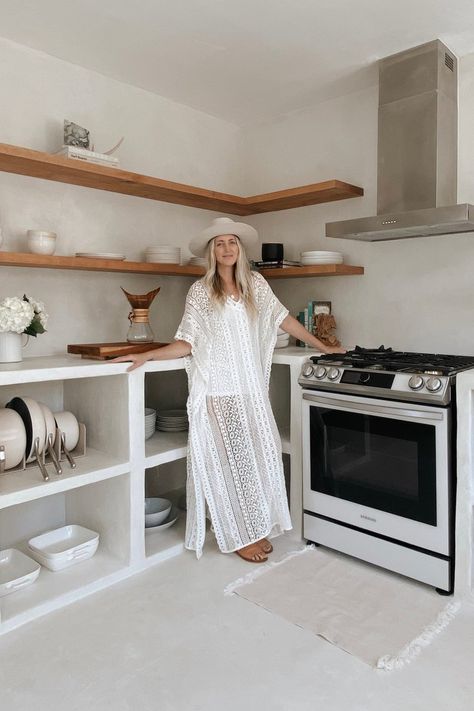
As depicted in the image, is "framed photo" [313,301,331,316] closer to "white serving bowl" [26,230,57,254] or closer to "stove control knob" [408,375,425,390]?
"stove control knob" [408,375,425,390]

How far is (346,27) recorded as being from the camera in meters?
2.42

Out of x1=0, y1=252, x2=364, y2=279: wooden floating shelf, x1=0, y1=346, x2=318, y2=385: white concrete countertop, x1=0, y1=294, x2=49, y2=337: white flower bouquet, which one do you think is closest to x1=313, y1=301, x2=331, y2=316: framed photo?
x1=0, y1=252, x2=364, y2=279: wooden floating shelf

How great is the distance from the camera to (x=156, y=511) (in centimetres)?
290

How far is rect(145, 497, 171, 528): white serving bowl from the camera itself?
9.13 ft

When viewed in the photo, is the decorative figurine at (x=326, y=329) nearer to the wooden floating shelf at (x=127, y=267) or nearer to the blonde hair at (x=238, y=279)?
the wooden floating shelf at (x=127, y=267)

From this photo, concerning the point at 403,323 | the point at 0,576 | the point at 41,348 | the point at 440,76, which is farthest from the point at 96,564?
the point at 440,76

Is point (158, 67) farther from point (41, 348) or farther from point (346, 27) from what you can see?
point (41, 348)

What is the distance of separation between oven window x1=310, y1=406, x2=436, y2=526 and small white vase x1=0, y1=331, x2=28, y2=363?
4.53 feet

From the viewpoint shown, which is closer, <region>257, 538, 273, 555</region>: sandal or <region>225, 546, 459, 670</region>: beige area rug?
<region>225, 546, 459, 670</region>: beige area rug

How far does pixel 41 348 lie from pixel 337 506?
1643 millimetres

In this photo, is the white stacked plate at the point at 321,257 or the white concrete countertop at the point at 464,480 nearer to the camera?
the white concrete countertop at the point at 464,480

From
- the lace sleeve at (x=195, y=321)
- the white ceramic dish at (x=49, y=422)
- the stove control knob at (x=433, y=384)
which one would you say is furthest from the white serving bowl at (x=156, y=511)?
the stove control knob at (x=433, y=384)

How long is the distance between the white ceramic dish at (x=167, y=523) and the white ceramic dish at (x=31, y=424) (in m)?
0.72

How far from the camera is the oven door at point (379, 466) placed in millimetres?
2238
